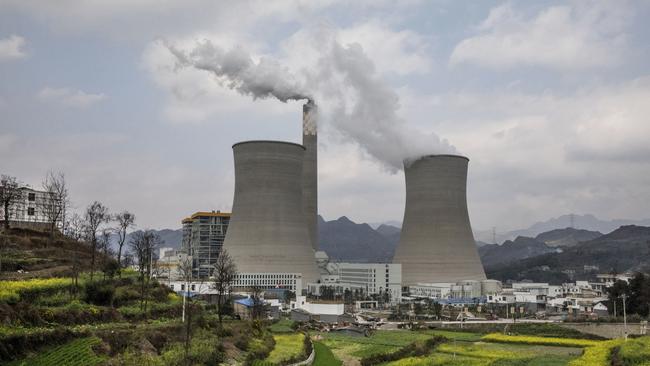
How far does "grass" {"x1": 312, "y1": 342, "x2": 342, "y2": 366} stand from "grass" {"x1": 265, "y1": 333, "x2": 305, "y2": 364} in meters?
0.58

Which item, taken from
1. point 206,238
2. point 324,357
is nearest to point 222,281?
point 324,357

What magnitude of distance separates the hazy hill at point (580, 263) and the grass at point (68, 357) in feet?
309

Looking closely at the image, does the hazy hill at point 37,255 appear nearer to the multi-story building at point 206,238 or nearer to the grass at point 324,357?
the grass at point 324,357

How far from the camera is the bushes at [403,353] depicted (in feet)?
61.3

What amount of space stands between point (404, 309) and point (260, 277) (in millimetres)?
10451

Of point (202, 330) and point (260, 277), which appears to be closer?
point (202, 330)

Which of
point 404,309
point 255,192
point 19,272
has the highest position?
point 255,192

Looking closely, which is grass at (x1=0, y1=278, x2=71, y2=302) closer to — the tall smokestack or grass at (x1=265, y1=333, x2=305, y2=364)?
grass at (x1=265, y1=333, x2=305, y2=364)

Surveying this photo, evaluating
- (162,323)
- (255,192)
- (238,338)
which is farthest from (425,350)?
(255,192)

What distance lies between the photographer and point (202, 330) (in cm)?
1778

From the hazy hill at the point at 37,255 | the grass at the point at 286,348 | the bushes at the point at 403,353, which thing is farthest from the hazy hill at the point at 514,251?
the hazy hill at the point at 37,255

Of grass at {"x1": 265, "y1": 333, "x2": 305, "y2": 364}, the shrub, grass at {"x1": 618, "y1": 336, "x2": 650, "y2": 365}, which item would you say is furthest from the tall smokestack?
grass at {"x1": 618, "y1": 336, "x2": 650, "y2": 365}

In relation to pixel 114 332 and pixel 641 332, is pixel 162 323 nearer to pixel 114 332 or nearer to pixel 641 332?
pixel 114 332

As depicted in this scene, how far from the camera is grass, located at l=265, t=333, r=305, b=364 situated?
1711cm
